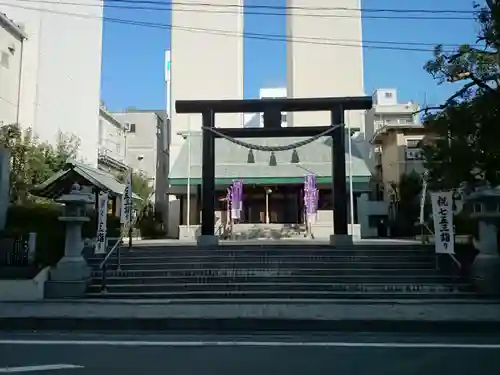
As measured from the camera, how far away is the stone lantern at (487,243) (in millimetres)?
12188

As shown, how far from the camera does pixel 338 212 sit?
1623 cm

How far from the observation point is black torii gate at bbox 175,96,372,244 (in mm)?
16375

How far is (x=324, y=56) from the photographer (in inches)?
1388

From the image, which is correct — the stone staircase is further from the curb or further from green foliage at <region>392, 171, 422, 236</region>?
green foliage at <region>392, 171, 422, 236</region>

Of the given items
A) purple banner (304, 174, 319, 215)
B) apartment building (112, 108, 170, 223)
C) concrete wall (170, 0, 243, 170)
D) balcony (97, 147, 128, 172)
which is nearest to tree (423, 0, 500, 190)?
purple banner (304, 174, 319, 215)

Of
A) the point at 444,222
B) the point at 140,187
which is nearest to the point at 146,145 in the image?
the point at 140,187

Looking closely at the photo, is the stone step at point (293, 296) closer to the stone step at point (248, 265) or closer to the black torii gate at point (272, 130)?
the stone step at point (248, 265)

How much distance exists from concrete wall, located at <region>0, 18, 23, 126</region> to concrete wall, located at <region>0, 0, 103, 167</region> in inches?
19.7

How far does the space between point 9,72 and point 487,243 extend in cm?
2321

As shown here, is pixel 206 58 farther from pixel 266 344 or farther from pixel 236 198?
pixel 266 344

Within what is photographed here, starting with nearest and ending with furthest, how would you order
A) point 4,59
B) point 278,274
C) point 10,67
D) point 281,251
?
point 278,274
point 281,251
point 4,59
point 10,67

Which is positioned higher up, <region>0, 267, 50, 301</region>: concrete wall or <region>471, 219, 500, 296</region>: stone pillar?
<region>471, 219, 500, 296</region>: stone pillar

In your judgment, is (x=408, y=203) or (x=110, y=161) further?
(x=110, y=161)

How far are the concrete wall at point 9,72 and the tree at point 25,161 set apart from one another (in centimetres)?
171
